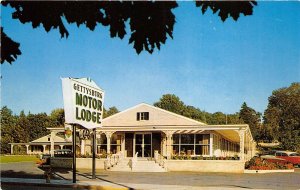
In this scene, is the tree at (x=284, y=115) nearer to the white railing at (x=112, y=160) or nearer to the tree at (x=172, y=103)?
the tree at (x=172, y=103)

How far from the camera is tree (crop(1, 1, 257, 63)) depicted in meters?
4.58

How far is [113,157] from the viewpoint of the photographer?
28031mm

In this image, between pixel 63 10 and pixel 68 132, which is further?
pixel 68 132

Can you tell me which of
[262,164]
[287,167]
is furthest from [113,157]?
[287,167]

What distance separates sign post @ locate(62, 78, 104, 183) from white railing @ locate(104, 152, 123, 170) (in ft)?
36.5

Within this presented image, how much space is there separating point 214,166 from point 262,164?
3.41m

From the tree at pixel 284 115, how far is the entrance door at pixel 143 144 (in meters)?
42.6

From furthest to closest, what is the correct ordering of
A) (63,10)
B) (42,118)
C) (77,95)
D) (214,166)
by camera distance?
(42,118)
(214,166)
(77,95)
(63,10)

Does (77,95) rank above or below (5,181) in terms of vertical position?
above

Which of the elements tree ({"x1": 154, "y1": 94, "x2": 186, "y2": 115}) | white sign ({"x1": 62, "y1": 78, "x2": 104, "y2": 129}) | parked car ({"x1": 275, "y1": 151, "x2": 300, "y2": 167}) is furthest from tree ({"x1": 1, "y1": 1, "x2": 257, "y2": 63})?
tree ({"x1": 154, "y1": 94, "x2": 186, "y2": 115})

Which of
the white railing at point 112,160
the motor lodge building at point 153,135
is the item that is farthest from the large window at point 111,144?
the white railing at point 112,160

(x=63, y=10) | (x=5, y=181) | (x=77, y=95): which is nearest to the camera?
(x=63, y=10)

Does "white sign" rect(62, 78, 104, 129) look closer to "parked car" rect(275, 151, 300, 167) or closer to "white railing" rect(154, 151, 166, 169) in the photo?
"white railing" rect(154, 151, 166, 169)

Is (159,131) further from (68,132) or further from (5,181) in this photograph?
(5,181)
